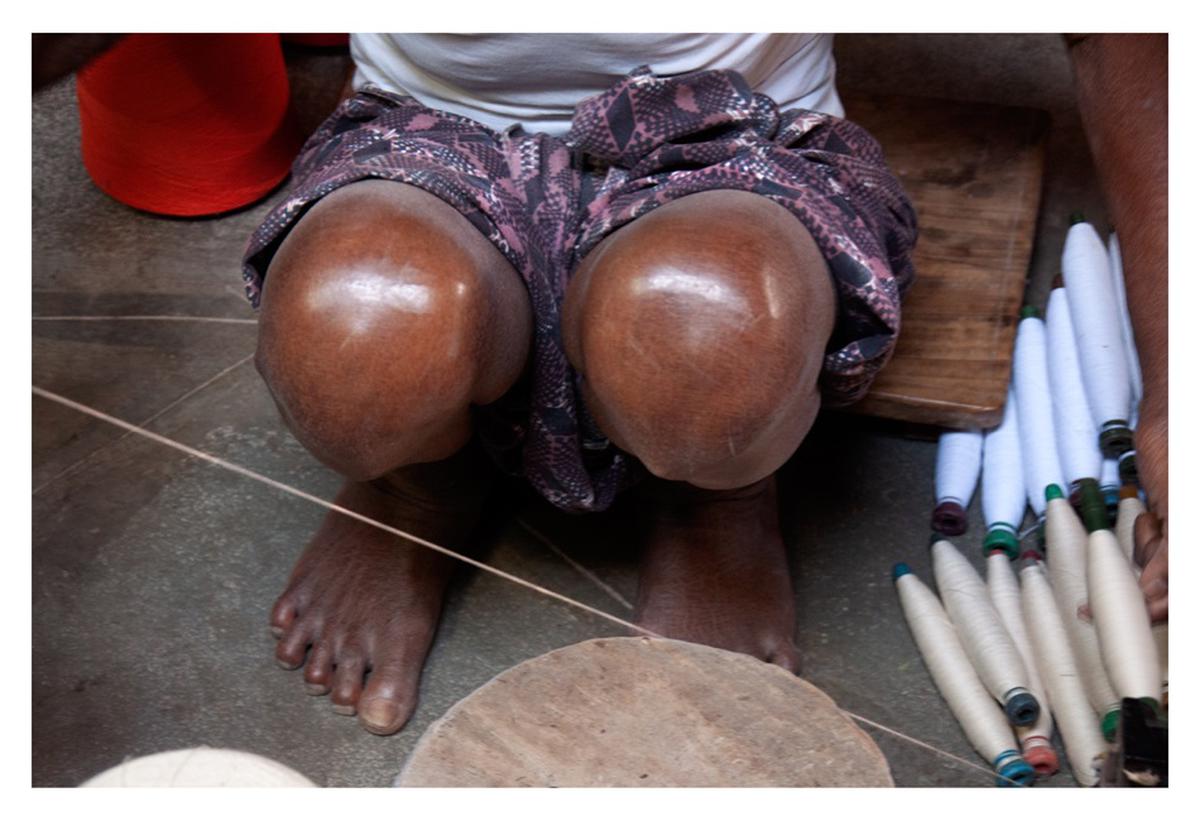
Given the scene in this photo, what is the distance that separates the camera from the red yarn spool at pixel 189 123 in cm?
151

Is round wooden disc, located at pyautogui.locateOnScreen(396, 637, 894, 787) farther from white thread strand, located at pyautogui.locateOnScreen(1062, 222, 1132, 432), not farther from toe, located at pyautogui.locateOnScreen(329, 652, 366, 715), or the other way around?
white thread strand, located at pyautogui.locateOnScreen(1062, 222, 1132, 432)

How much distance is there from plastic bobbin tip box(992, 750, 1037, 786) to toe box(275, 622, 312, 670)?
22.8 inches

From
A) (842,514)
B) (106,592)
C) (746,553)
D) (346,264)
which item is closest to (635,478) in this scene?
(746,553)

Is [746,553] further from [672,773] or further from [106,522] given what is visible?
[106,522]

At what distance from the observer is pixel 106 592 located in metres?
1.25

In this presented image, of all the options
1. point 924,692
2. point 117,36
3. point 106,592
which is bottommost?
point 106,592

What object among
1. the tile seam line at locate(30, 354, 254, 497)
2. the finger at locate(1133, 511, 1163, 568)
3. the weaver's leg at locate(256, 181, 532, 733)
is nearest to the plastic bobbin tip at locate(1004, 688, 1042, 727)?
the finger at locate(1133, 511, 1163, 568)

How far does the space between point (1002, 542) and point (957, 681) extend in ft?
0.53

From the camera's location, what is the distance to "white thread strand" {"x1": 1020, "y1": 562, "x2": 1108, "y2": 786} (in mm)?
1077

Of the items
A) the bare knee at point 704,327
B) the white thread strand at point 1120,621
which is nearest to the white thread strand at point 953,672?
the white thread strand at point 1120,621

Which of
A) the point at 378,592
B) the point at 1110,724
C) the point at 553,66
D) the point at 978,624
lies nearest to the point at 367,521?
the point at 378,592

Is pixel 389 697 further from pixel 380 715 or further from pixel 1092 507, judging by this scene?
pixel 1092 507

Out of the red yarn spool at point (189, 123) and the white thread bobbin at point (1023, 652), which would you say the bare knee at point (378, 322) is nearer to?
the white thread bobbin at point (1023, 652)

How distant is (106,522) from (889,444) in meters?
0.76
